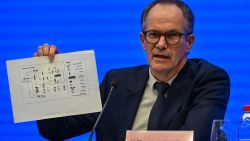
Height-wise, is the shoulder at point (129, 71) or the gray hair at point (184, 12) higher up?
the gray hair at point (184, 12)

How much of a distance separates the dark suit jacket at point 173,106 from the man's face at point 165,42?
9 centimetres

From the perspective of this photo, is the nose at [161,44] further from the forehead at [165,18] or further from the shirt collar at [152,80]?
the shirt collar at [152,80]

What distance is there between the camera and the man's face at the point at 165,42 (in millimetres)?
2219

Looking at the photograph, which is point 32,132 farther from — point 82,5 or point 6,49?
point 82,5

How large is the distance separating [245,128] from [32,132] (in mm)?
1759

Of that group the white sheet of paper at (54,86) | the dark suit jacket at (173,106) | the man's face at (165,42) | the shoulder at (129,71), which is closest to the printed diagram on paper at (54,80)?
the white sheet of paper at (54,86)

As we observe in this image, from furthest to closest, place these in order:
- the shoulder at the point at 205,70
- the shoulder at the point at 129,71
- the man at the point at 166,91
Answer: the shoulder at the point at 129,71, the shoulder at the point at 205,70, the man at the point at 166,91

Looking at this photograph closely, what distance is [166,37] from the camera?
2234mm

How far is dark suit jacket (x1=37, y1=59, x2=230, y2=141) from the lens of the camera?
2.11m

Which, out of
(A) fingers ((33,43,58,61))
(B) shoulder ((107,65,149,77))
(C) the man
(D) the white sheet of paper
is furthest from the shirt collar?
(A) fingers ((33,43,58,61))

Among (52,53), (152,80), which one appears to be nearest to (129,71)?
(152,80)

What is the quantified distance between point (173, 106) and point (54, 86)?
1.64ft

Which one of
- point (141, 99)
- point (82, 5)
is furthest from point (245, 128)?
point (82, 5)

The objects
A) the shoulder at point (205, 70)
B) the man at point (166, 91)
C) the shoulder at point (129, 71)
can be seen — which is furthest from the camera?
the shoulder at point (129, 71)
